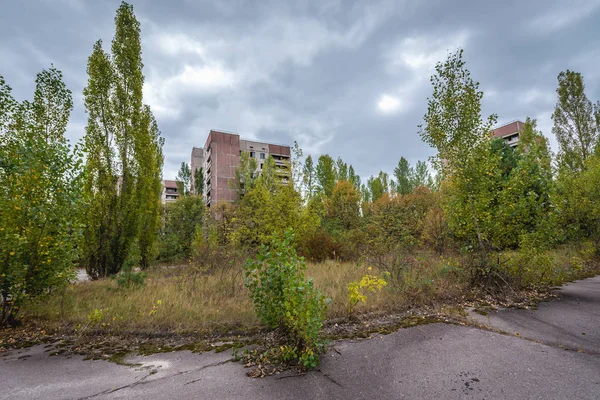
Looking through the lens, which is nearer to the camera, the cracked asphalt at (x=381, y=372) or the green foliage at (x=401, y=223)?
the cracked asphalt at (x=381, y=372)

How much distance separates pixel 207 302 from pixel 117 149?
9.54 metres

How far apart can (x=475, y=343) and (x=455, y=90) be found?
616cm

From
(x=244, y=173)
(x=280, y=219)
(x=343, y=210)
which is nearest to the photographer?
(x=280, y=219)

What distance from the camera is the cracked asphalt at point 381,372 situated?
2.34m

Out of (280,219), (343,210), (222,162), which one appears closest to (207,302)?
(280,219)

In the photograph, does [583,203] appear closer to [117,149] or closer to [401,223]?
[401,223]

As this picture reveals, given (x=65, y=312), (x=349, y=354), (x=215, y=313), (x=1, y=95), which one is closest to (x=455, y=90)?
(x=349, y=354)

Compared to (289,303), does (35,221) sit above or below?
above

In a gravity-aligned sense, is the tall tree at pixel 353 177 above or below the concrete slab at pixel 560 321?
above

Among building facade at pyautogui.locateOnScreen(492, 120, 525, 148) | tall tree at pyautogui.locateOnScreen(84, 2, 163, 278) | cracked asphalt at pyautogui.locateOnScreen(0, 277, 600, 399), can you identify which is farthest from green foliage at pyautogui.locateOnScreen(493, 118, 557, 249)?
building facade at pyautogui.locateOnScreen(492, 120, 525, 148)

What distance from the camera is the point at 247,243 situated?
12.5m

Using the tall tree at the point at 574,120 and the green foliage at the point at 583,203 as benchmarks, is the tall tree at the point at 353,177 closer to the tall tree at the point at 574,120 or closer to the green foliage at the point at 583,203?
the tall tree at the point at 574,120

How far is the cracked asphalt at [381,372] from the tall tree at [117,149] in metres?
8.33

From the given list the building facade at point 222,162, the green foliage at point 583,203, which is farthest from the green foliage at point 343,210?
the building facade at point 222,162
